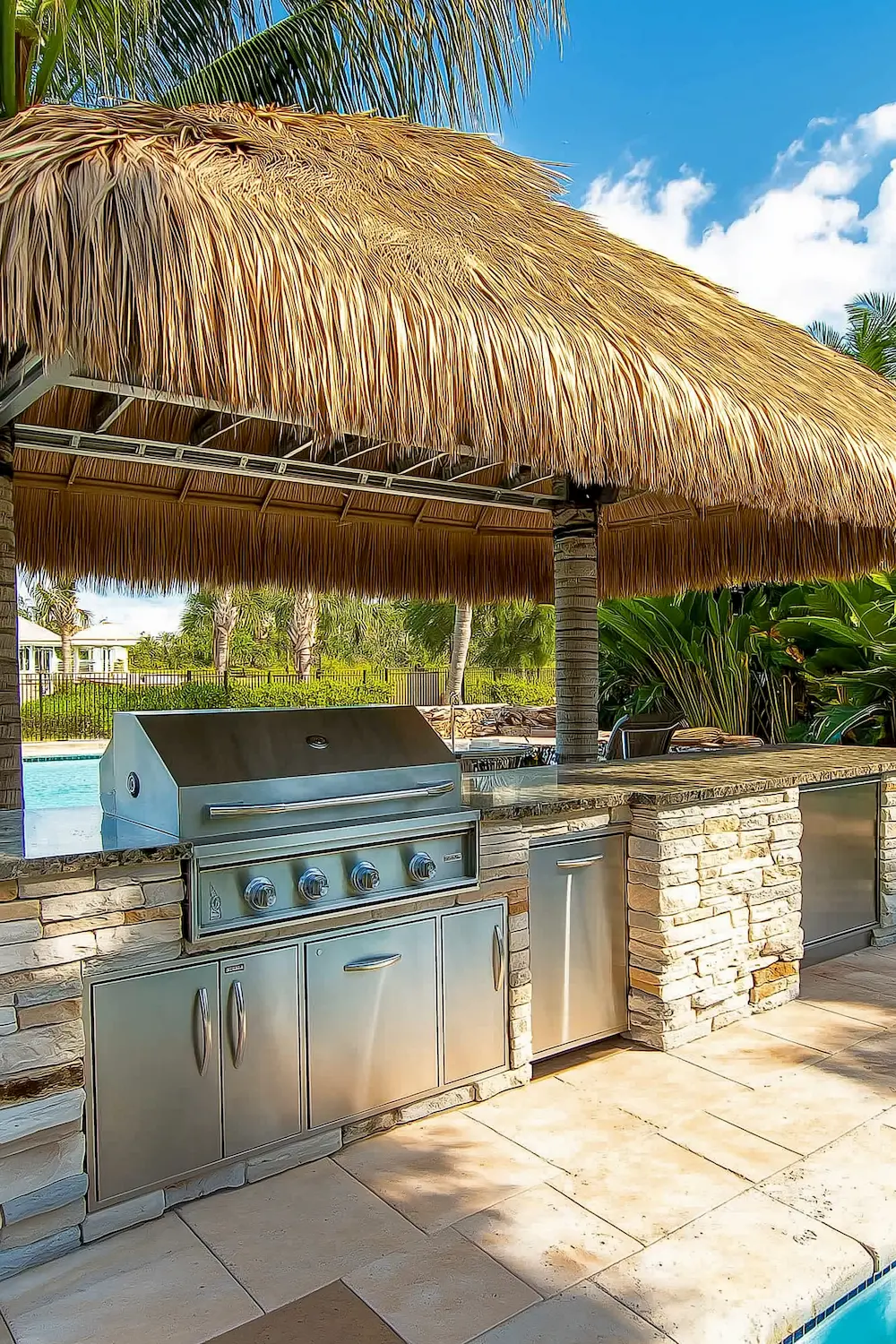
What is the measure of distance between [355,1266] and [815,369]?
471cm

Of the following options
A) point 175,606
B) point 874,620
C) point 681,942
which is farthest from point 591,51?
point 681,942

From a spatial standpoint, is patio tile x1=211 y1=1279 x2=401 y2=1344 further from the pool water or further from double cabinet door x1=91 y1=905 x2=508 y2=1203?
the pool water

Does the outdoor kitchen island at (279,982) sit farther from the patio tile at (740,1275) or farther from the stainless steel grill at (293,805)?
the patio tile at (740,1275)

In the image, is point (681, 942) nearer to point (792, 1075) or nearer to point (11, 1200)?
point (792, 1075)

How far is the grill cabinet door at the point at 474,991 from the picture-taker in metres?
3.24

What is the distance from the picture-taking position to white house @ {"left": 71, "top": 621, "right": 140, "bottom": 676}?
3588 cm

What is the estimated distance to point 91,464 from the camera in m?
4.86

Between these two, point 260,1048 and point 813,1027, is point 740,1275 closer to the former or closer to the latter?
point 260,1048

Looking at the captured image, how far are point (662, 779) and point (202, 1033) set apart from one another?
2298mm

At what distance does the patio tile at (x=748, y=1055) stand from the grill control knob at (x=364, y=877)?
5.25ft

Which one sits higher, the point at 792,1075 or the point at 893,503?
the point at 893,503

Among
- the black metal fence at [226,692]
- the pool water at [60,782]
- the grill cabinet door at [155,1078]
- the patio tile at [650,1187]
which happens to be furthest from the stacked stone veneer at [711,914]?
the black metal fence at [226,692]

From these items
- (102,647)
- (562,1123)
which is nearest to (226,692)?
(562,1123)

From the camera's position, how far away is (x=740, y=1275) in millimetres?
2357
